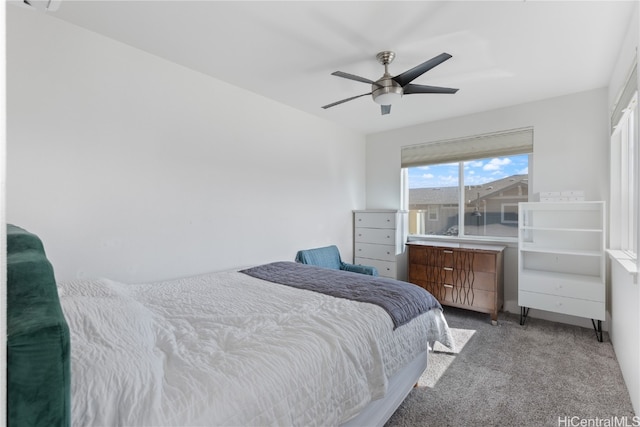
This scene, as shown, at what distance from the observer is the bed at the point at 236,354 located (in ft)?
2.87

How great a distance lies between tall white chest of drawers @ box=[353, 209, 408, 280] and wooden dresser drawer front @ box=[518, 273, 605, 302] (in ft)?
4.83

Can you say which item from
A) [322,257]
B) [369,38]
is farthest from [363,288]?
[369,38]

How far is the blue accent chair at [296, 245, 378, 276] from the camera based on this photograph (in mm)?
3660

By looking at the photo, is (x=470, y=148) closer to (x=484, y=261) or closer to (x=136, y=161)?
(x=484, y=261)

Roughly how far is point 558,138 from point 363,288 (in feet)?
9.78

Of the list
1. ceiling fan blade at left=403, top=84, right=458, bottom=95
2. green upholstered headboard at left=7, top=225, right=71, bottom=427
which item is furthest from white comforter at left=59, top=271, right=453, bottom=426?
ceiling fan blade at left=403, top=84, right=458, bottom=95

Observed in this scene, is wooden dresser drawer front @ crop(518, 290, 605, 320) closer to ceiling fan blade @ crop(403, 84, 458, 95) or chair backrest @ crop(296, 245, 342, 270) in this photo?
chair backrest @ crop(296, 245, 342, 270)

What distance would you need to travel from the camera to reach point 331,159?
4.29 m

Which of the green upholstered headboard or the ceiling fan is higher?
the ceiling fan

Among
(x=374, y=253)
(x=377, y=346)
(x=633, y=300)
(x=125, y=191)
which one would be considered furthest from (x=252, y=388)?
(x=374, y=253)

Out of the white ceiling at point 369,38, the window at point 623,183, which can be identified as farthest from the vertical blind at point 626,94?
the white ceiling at point 369,38

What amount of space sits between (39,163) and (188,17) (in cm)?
136

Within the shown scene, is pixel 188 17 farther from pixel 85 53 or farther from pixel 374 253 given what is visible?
pixel 374 253

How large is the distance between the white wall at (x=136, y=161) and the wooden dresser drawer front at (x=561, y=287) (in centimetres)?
264
